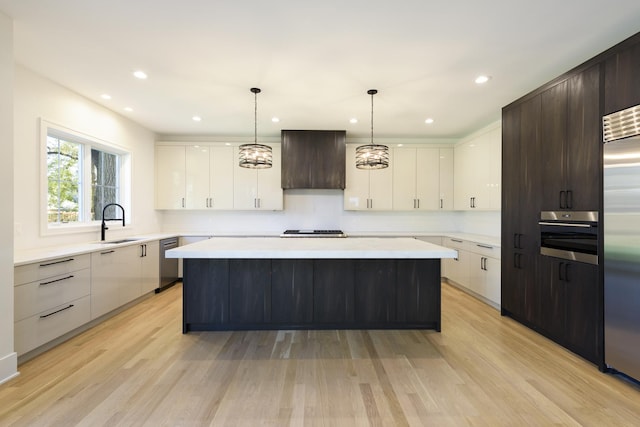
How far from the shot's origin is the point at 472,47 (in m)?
2.37

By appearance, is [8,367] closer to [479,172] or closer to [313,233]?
[313,233]

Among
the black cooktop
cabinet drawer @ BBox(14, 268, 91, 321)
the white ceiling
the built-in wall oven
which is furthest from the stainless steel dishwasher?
the built-in wall oven

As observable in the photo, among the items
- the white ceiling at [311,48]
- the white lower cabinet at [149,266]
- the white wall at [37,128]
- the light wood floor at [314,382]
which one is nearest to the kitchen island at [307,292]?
the light wood floor at [314,382]

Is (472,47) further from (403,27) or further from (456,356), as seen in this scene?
(456,356)

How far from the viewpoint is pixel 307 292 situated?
2908 mm

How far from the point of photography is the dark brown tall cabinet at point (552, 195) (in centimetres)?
234

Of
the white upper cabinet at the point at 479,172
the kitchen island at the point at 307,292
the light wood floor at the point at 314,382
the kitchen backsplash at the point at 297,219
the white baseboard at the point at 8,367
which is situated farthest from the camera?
the kitchen backsplash at the point at 297,219

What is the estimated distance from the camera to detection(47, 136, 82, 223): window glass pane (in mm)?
3213

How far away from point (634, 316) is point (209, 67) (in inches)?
157

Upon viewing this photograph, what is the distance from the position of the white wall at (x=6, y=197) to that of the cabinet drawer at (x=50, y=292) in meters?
0.20

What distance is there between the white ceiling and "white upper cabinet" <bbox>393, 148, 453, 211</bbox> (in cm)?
144

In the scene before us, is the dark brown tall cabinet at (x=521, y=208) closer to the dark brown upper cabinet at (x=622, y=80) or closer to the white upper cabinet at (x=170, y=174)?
the dark brown upper cabinet at (x=622, y=80)

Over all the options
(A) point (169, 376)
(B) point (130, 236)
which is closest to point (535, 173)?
(A) point (169, 376)

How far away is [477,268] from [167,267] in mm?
4729
